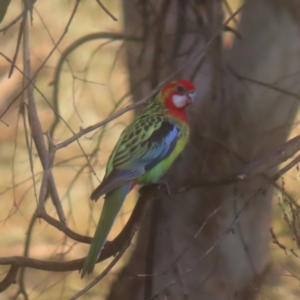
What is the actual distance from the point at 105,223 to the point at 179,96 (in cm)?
48

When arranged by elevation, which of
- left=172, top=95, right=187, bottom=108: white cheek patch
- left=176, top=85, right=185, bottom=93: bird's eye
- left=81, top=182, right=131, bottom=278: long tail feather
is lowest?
left=81, top=182, right=131, bottom=278: long tail feather

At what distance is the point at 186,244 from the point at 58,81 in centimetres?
76

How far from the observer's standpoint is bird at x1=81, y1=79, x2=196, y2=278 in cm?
113

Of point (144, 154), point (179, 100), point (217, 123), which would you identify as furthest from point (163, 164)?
point (217, 123)

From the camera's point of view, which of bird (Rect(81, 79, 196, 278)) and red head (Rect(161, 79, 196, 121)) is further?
red head (Rect(161, 79, 196, 121))

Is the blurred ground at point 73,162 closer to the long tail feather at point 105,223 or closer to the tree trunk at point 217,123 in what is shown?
the tree trunk at point 217,123

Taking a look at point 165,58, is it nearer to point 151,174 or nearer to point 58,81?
point 58,81

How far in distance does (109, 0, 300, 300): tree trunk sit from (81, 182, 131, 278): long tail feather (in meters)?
0.47

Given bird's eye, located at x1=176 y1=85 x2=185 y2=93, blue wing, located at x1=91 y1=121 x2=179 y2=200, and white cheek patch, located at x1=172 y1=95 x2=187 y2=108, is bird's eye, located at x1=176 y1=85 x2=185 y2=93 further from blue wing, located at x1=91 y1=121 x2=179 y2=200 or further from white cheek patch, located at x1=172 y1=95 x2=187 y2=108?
blue wing, located at x1=91 y1=121 x2=179 y2=200

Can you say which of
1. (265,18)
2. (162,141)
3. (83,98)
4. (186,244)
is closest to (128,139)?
(162,141)

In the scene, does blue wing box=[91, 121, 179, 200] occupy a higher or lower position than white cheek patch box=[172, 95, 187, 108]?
lower

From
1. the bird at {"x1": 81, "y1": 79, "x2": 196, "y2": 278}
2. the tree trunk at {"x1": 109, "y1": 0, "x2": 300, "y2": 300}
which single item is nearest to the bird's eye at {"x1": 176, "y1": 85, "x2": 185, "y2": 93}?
the bird at {"x1": 81, "y1": 79, "x2": 196, "y2": 278}

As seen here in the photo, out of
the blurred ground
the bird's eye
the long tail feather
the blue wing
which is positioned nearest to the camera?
the long tail feather

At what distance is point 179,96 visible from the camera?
4.44 ft
